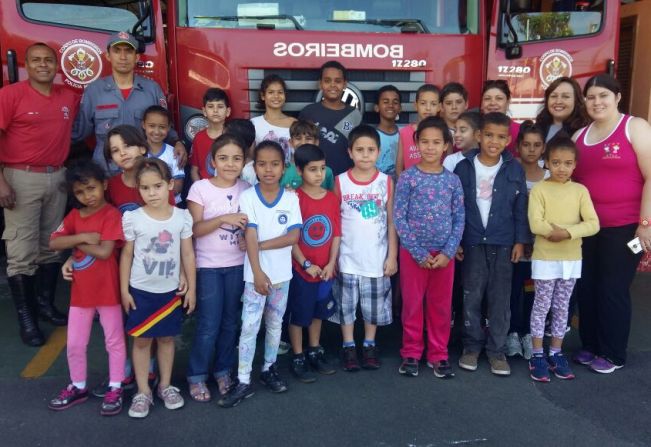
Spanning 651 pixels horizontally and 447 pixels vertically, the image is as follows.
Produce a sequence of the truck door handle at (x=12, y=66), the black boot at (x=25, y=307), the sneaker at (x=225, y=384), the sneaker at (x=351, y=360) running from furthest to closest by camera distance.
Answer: the truck door handle at (x=12, y=66), the black boot at (x=25, y=307), the sneaker at (x=351, y=360), the sneaker at (x=225, y=384)

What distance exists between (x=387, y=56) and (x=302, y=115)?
0.76 metres

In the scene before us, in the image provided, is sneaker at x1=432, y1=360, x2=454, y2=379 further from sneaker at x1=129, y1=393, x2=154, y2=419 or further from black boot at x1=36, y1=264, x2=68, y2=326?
black boot at x1=36, y1=264, x2=68, y2=326

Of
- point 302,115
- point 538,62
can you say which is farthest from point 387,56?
point 538,62

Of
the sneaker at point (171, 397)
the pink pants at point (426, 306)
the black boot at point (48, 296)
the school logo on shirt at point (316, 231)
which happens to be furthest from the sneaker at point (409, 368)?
the black boot at point (48, 296)

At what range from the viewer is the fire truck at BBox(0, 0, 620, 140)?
4.05 m

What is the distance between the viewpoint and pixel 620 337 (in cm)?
349

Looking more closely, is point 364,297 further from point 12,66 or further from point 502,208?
point 12,66

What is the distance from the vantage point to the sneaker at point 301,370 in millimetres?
3365

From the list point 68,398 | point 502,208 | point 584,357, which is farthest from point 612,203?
point 68,398

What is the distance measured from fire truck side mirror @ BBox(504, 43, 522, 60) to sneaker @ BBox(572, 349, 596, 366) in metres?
2.10

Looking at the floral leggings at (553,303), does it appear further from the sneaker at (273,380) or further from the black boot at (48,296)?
the black boot at (48,296)

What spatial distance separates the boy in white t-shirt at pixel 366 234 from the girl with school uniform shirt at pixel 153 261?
35.2 inches

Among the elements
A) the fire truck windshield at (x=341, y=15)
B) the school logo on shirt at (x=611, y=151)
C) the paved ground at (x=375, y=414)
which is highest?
the fire truck windshield at (x=341, y=15)

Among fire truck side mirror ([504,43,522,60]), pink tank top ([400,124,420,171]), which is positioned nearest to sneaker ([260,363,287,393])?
pink tank top ([400,124,420,171])
